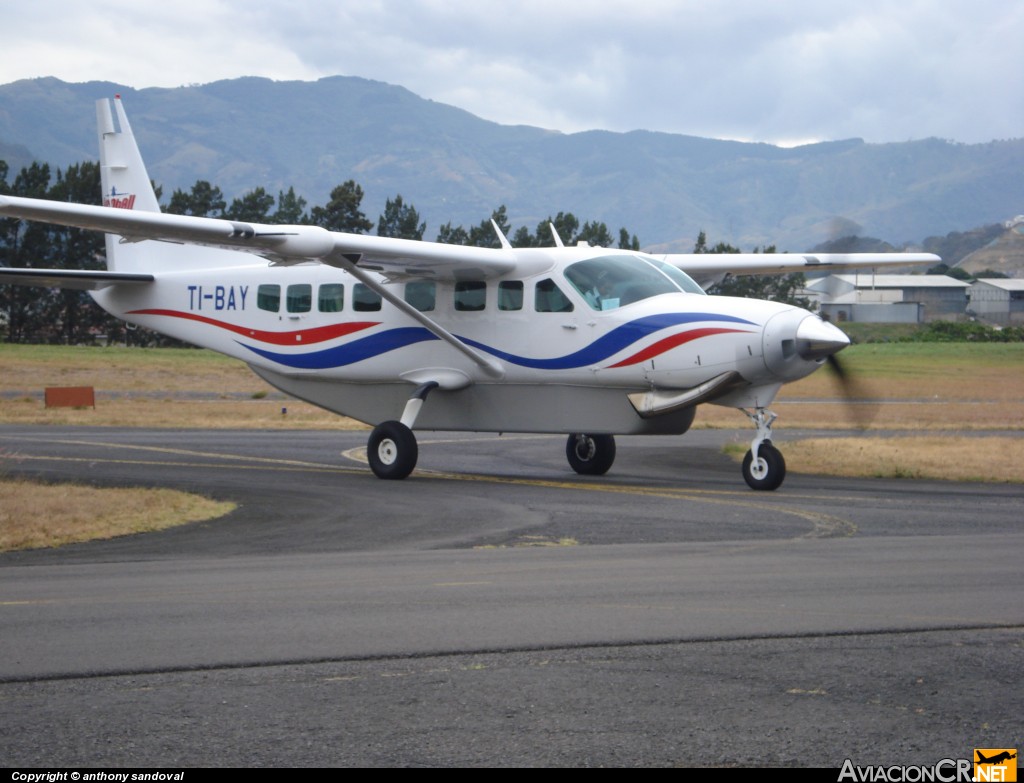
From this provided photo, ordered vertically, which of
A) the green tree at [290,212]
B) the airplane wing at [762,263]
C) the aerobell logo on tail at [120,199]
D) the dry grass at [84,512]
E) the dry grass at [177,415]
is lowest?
the dry grass at [84,512]

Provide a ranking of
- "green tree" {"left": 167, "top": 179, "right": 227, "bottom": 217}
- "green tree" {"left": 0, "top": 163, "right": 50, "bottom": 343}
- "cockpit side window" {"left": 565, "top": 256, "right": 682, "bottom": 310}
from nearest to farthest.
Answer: "cockpit side window" {"left": 565, "top": 256, "right": 682, "bottom": 310}
"green tree" {"left": 0, "top": 163, "right": 50, "bottom": 343}
"green tree" {"left": 167, "top": 179, "right": 227, "bottom": 217}

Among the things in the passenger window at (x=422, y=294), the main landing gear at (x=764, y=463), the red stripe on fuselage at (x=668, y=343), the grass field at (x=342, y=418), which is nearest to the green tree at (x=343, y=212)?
the grass field at (x=342, y=418)

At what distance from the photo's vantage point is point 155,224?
16.2 meters

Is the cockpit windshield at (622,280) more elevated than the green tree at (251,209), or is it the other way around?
the green tree at (251,209)

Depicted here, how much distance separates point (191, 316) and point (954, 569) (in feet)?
50.2

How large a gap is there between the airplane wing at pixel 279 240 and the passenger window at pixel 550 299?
0.59m

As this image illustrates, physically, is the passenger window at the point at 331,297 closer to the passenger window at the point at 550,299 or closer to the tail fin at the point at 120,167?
the passenger window at the point at 550,299

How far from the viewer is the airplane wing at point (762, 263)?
22828mm

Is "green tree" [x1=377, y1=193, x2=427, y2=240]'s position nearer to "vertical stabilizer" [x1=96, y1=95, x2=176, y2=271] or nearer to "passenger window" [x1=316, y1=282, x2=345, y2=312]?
"vertical stabilizer" [x1=96, y1=95, x2=176, y2=271]

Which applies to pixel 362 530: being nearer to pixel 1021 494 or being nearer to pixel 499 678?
pixel 499 678

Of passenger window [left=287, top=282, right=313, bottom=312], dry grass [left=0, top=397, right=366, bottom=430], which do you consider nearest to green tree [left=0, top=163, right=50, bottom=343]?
dry grass [left=0, top=397, right=366, bottom=430]

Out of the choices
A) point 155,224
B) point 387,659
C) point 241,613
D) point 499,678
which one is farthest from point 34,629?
point 155,224

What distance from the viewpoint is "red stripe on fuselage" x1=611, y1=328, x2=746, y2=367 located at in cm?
1709

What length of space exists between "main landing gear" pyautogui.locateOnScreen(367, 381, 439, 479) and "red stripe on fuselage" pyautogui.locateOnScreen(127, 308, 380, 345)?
172 cm
